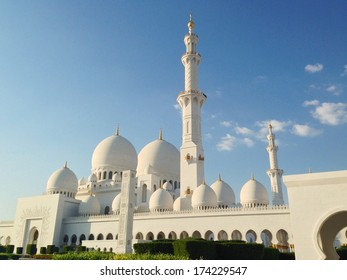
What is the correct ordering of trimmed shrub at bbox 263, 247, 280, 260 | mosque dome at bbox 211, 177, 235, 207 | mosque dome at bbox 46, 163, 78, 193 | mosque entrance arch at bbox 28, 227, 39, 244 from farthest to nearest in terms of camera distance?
1. mosque dome at bbox 46, 163, 78, 193
2. mosque entrance arch at bbox 28, 227, 39, 244
3. mosque dome at bbox 211, 177, 235, 207
4. trimmed shrub at bbox 263, 247, 280, 260

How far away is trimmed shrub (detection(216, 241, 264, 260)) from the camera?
16.7 m

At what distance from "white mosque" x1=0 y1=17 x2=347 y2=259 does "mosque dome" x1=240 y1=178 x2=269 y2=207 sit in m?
0.10

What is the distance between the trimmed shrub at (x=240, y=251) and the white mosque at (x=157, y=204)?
363 centimetres

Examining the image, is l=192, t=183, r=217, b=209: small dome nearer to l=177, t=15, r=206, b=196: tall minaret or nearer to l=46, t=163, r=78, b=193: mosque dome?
l=177, t=15, r=206, b=196: tall minaret

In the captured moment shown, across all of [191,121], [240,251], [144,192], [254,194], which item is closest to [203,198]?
[254,194]

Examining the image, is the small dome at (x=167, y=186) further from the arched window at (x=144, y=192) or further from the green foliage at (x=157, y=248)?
the green foliage at (x=157, y=248)

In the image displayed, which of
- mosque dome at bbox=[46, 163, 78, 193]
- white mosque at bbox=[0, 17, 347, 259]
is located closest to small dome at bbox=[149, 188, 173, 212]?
white mosque at bbox=[0, 17, 347, 259]

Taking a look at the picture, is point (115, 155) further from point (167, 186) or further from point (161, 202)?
point (161, 202)

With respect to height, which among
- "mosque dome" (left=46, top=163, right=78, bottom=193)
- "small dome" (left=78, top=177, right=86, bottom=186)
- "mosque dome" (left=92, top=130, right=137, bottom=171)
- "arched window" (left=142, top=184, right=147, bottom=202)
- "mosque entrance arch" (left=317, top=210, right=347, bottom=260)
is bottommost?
"mosque entrance arch" (left=317, top=210, right=347, bottom=260)

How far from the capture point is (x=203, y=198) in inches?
1207

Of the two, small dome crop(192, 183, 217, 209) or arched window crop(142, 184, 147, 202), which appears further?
arched window crop(142, 184, 147, 202)

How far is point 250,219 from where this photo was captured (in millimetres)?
27734

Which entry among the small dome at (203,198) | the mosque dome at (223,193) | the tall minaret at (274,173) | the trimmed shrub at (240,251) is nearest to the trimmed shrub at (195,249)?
the trimmed shrub at (240,251)
